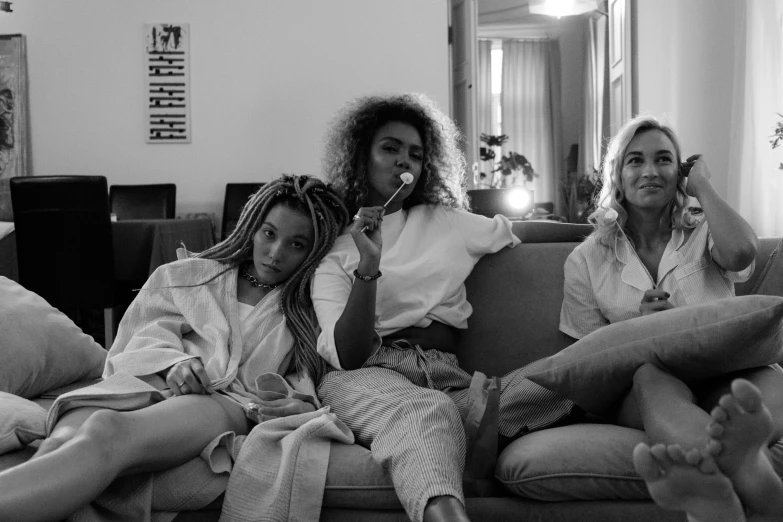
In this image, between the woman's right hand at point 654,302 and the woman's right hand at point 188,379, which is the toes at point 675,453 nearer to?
the woman's right hand at point 654,302

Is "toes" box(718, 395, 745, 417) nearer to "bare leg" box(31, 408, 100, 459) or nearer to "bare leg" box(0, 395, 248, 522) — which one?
"bare leg" box(0, 395, 248, 522)

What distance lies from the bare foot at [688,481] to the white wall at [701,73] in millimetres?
3927

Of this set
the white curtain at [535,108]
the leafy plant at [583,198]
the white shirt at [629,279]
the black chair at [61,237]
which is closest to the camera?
the white shirt at [629,279]

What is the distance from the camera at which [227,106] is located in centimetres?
547

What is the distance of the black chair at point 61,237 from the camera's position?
3.46m

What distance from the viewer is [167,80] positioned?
542cm

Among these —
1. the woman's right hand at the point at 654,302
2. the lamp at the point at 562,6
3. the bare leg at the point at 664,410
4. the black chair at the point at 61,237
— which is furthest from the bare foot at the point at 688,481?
the lamp at the point at 562,6

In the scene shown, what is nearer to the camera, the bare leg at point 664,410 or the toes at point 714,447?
the toes at point 714,447

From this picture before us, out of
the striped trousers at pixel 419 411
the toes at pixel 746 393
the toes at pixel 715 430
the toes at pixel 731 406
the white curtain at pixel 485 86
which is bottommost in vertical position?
the striped trousers at pixel 419 411

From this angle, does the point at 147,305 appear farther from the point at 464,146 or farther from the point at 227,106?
the point at 464,146

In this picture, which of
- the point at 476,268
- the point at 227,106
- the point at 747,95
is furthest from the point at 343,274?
the point at 227,106

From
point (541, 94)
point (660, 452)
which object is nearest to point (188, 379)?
point (660, 452)


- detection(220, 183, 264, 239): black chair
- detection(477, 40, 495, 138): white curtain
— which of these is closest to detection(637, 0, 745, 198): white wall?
detection(220, 183, 264, 239): black chair

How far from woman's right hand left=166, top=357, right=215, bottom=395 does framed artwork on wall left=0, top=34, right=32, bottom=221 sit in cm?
448
